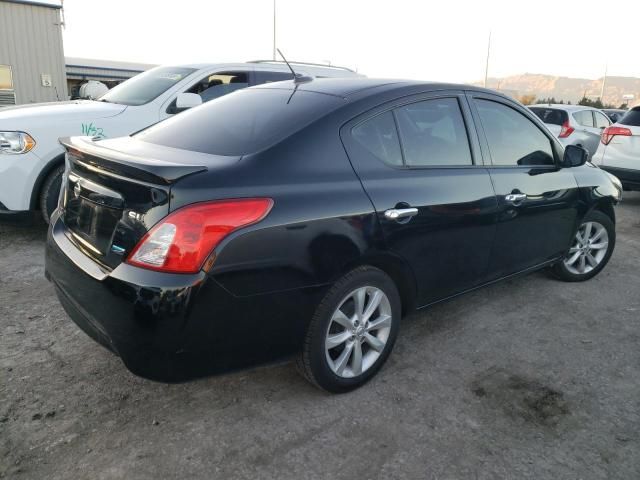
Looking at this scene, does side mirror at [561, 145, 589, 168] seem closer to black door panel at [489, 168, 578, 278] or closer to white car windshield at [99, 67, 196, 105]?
black door panel at [489, 168, 578, 278]

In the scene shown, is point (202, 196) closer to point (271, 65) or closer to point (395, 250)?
point (395, 250)

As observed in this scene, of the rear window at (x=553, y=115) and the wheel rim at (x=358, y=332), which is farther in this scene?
the rear window at (x=553, y=115)

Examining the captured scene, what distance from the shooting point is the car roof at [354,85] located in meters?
2.86

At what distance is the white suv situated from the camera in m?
4.53

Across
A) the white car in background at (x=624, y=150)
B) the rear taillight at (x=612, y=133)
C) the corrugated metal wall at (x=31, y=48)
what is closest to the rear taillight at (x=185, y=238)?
the white car in background at (x=624, y=150)

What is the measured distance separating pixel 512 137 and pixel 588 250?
5.21ft

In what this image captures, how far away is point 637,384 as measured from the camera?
2902mm

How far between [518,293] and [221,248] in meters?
2.95

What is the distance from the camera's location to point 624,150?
770 cm

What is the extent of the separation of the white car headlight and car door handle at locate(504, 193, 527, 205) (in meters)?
3.95

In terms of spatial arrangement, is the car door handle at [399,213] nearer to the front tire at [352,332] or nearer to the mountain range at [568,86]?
the front tire at [352,332]

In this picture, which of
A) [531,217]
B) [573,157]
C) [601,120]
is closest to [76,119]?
[531,217]

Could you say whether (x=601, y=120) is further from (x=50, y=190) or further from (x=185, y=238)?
(x=185, y=238)

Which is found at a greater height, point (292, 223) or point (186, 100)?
point (186, 100)
